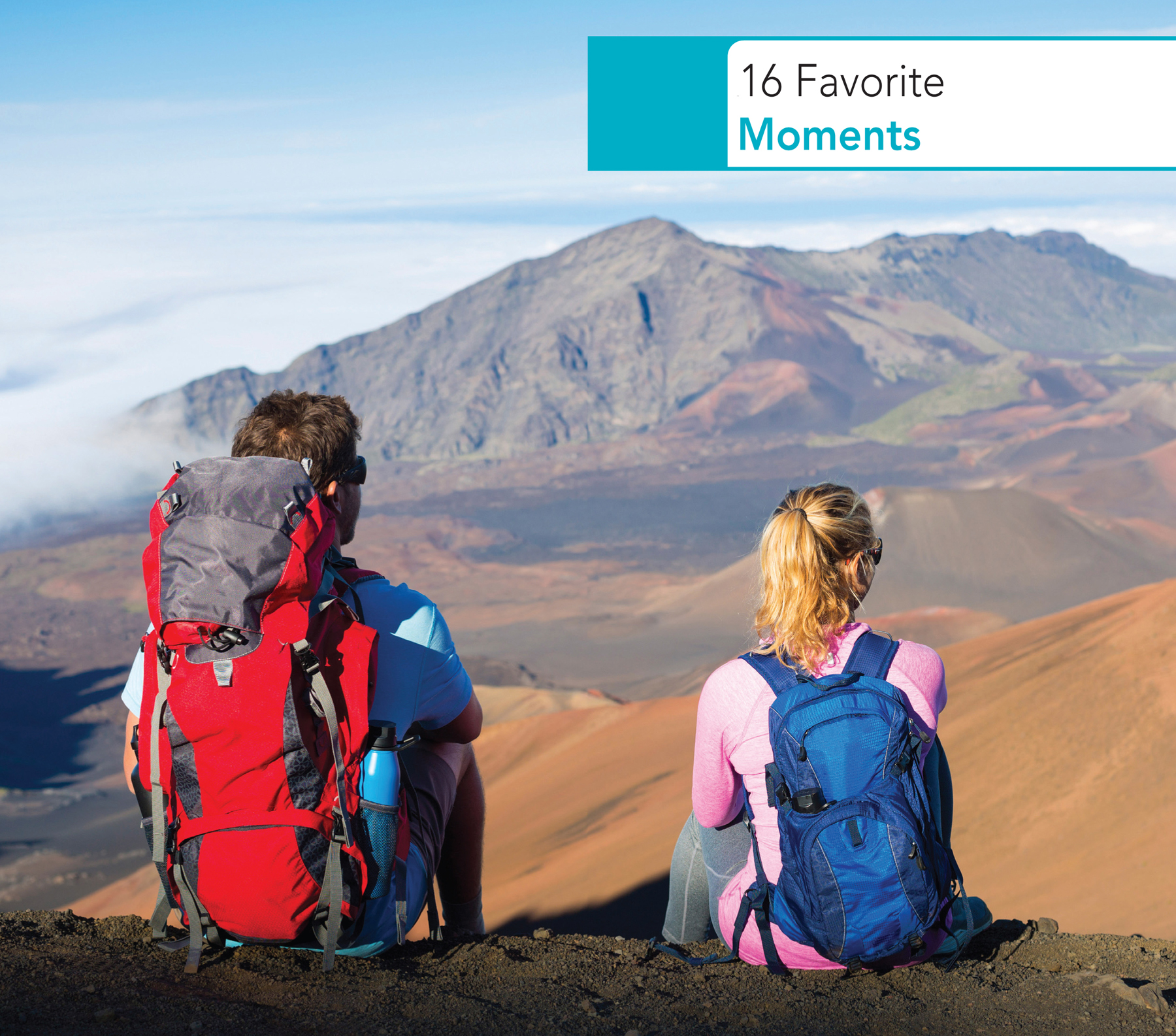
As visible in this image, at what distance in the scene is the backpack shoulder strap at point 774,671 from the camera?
2.34m

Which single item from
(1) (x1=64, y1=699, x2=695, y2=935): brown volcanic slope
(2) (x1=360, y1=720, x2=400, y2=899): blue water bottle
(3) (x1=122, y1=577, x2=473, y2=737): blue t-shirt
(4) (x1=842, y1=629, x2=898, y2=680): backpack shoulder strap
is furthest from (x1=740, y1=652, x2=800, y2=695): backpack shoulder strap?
(1) (x1=64, y1=699, x2=695, y2=935): brown volcanic slope

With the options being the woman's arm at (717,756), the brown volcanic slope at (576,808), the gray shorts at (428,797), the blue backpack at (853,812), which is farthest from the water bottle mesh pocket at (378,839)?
the brown volcanic slope at (576,808)

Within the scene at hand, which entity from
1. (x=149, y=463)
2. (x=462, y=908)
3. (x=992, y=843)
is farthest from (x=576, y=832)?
(x=149, y=463)

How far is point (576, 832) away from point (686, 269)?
107m

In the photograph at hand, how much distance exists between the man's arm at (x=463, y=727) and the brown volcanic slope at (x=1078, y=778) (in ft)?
16.5

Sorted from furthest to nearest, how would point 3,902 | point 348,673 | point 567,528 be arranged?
point 567,528 < point 3,902 < point 348,673

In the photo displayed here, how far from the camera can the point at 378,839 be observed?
7.89ft

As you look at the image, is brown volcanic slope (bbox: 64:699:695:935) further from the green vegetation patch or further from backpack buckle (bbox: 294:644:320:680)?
the green vegetation patch

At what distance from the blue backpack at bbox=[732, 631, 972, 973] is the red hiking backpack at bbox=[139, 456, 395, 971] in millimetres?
938

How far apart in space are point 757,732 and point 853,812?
0.27m

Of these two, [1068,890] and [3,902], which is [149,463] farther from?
[1068,890]

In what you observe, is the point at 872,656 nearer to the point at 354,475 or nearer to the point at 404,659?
the point at 404,659

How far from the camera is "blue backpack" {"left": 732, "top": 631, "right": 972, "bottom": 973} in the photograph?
2.24m

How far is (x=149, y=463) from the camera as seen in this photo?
390 feet
